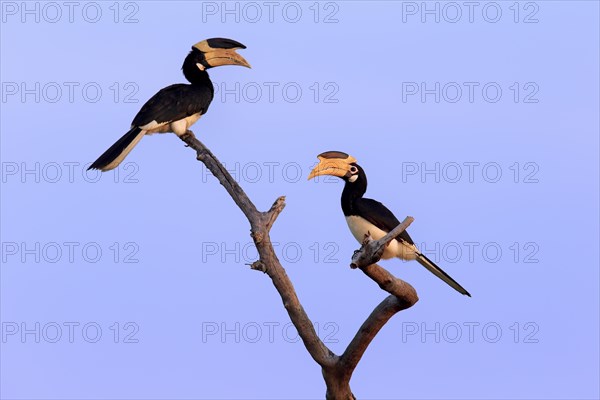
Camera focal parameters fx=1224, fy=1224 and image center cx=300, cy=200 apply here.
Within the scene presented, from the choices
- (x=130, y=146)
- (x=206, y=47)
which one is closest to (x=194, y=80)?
(x=206, y=47)

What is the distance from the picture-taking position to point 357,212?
9477 millimetres

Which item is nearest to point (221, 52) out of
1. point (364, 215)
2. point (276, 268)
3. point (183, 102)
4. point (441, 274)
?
point (183, 102)

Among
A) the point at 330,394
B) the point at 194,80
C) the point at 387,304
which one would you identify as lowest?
the point at 330,394

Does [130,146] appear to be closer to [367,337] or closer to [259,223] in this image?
[259,223]

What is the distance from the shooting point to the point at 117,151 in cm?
966

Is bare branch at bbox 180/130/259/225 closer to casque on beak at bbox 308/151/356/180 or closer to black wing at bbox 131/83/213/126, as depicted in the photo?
black wing at bbox 131/83/213/126

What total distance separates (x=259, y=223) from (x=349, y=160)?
1028mm

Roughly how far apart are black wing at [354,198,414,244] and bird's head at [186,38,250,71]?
1.84 meters

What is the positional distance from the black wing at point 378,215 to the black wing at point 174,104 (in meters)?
1.83

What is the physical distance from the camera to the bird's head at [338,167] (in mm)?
9188

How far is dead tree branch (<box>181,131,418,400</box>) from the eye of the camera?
868 cm

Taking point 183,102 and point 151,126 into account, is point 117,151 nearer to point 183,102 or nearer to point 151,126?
point 151,126

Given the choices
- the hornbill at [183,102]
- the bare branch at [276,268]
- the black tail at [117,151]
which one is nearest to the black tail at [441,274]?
the bare branch at [276,268]

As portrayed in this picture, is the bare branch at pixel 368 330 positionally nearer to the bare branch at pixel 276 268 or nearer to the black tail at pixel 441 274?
the bare branch at pixel 276 268
